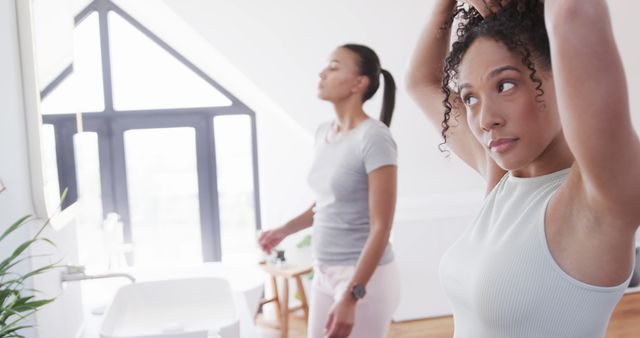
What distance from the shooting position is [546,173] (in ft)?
2.47

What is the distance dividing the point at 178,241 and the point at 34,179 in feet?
11.6

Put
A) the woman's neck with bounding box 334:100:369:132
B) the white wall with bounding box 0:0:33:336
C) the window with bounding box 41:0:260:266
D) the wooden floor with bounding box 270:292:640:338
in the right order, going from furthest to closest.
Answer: the window with bounding box 41:0:260:266
the wooden floor with bounding box 270:292:640:338
the woman's neck with bounding box 334:100:369:132
the white wall with bounding box 0:0:33:336

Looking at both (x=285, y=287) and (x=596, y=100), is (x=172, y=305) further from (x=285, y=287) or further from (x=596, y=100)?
(x=285, y=287)

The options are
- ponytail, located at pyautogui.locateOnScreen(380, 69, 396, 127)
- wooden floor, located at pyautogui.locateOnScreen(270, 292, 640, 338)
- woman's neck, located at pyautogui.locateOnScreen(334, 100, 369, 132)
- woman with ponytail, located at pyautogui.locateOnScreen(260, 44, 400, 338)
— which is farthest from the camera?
wooden floor, located at pyautogui.locateOnScreen(270, 292, 640, 338)

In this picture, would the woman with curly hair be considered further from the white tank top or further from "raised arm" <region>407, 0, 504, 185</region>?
"raised arm" <region>407, 0, 504, 185</region>

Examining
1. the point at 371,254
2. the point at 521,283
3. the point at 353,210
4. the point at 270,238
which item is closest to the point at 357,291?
the point at 371,254

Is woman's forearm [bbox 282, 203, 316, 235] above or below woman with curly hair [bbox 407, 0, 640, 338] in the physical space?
below

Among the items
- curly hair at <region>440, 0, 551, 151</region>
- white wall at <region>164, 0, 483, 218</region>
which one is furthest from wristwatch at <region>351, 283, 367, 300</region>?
white wall at <region>164, 0, 483, 218</region>

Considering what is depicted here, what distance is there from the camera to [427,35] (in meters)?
1.01

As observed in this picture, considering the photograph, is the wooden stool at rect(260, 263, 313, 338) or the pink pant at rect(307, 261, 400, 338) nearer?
the pink pant at rect(307, 261, 400, 338)

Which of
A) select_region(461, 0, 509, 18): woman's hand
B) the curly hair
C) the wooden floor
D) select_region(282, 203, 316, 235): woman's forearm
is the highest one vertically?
select_region(461, 0, 509, 18): woman's hand

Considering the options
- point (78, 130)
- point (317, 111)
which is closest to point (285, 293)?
point (317, 111)

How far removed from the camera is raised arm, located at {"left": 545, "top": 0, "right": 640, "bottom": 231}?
0.52m

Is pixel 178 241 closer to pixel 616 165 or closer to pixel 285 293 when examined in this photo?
pixel 285 293
